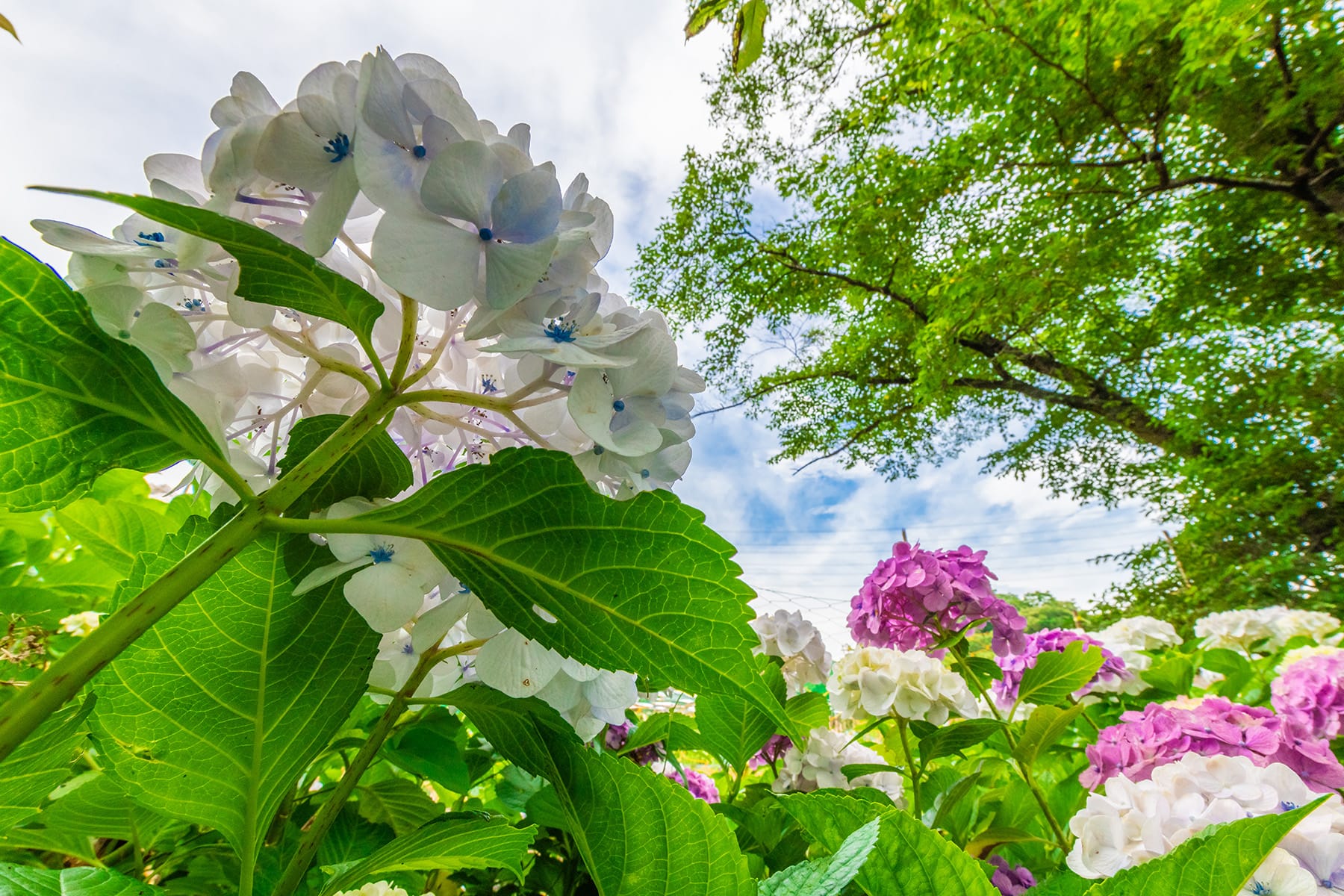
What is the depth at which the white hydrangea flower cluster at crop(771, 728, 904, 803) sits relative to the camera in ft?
2.57

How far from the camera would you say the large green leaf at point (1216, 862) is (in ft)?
0.75

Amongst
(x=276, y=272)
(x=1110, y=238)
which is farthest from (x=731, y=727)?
(x=1110, y=238)

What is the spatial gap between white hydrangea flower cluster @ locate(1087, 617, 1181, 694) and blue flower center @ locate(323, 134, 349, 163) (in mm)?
1204

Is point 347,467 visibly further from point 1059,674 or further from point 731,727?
point 1059,674

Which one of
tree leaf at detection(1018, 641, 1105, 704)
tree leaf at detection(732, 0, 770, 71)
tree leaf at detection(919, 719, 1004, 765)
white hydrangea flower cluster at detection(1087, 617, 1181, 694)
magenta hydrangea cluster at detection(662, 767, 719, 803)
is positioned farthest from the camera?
white hydrangea flower cluster at detection(1087, 617, 1181, 694)

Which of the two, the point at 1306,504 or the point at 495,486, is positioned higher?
the point at 1306,504

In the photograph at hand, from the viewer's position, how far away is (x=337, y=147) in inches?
10.1

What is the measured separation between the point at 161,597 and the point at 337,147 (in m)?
0.17

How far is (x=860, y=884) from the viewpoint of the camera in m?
0.25

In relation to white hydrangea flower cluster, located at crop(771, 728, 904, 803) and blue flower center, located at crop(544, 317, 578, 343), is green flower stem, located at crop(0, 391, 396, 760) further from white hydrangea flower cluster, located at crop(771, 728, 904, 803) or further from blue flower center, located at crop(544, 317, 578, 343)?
white hydrangea flower cluster, located at crop(771, 728, 904, 803)

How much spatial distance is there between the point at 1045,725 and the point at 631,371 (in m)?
0.50

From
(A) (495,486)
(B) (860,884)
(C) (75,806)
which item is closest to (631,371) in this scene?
(A) (495,486)

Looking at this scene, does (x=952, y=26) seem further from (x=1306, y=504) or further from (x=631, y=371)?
(x=631, y=371)

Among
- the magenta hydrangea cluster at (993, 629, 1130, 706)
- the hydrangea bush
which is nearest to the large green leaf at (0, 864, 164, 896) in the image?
the hydrangea bush
